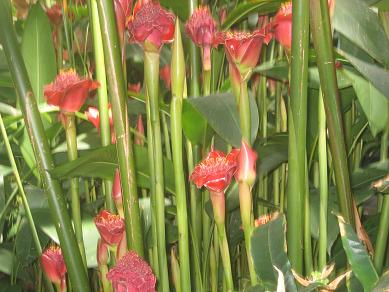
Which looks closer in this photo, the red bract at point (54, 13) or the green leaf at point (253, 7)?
the green leaf at point (253, 7)

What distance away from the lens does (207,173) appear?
→ 15.8 inches

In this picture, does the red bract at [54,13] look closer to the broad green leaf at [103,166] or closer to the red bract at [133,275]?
the broad green leaf at [103,166]

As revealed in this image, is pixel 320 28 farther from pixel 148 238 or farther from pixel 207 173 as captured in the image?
pixel 148 238

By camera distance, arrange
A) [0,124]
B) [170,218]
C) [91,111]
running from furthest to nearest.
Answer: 1. [170,218]
2. [91,111]
3. [0,124]

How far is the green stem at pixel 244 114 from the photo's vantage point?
387 millimetres

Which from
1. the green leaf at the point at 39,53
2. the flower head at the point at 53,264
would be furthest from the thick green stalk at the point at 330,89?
the green leaf at the point at 39,53

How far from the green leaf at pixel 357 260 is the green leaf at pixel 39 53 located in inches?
14.1

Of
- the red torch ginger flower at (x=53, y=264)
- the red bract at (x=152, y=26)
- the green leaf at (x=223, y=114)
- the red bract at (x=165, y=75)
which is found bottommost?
the red torch ginger flower at (x=53, y=264)

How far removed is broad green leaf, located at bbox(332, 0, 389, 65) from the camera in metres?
0.39

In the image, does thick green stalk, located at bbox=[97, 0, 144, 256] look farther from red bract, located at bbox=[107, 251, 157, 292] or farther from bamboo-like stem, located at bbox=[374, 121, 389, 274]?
bamboo-like stem, located at bbox=[374, 121, 389, 274]

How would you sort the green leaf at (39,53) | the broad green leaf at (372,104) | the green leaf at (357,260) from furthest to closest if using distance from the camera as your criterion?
the green leaf at (39,53) → the broad green leaf at (372,104) → the green leaf at (357,260)

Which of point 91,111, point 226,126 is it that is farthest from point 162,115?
point 226,126

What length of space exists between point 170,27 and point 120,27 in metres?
0.04

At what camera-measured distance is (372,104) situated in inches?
17.5
